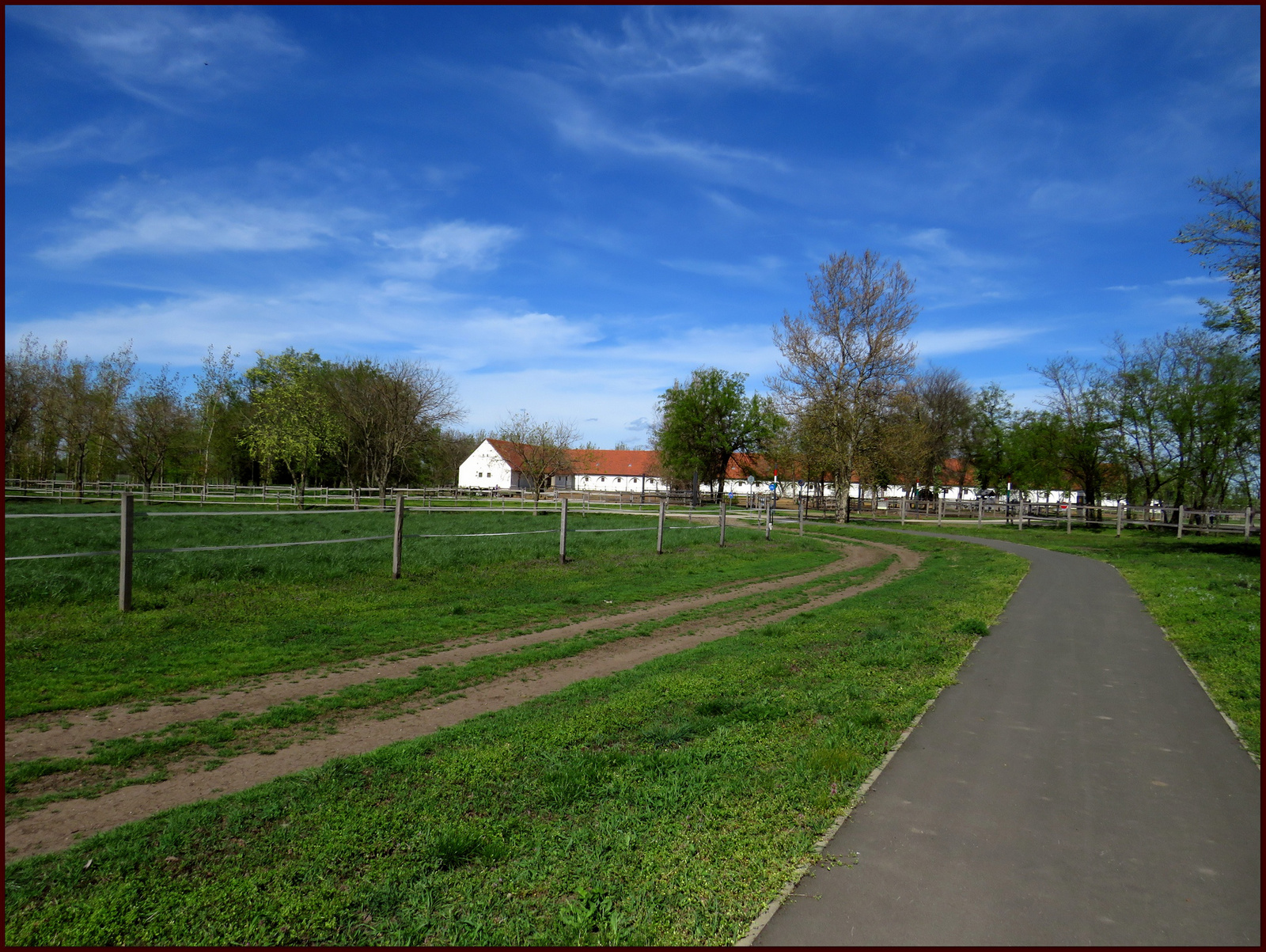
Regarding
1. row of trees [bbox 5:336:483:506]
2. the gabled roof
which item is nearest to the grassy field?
row of trees [bbox 5:336:483:506]

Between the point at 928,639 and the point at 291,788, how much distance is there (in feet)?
25.7

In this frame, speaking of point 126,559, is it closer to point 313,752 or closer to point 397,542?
point 397,542

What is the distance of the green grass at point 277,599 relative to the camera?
277 inches

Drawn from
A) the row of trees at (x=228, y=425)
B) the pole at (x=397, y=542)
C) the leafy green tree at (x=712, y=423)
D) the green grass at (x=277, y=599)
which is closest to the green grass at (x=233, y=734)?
the green grass at (x=277, y=599)

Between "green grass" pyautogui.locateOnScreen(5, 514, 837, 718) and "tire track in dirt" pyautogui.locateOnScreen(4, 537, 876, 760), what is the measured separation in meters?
0.27

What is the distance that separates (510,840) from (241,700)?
392 cm

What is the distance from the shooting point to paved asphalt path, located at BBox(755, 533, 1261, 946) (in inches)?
121

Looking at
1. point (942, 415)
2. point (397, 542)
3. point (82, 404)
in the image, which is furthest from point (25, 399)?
point (942, 415)

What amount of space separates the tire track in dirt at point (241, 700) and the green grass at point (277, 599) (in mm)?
271

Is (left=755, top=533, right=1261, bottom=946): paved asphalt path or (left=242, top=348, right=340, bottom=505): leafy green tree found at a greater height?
(left=242, top=348, right=340, bottom=505): leafy green tree

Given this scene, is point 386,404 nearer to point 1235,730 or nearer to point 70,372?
point 70,372

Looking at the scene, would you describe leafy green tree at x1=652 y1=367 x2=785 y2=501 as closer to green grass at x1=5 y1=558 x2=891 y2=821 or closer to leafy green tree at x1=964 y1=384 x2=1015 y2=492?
leafy green tree at x1=964 y1=384 x2=1015 y2=492

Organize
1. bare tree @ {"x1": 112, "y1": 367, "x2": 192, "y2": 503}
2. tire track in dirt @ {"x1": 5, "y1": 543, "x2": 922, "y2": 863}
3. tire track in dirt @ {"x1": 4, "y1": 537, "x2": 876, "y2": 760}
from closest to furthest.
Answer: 1. tire track in dirt @ {"x1": 5, "y1": 543, "x2": 922, "y2": 863}
2. tire track in dirt @ {"x1": 4, "y1": 537, "x2": 876, "y2": 760}
3. bare tree @ {"x1": 112, "y1": 367, "x2": 192, "y2": 503}

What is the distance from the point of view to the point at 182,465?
52.1 m
